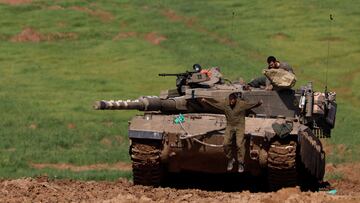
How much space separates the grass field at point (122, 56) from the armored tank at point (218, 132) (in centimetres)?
383

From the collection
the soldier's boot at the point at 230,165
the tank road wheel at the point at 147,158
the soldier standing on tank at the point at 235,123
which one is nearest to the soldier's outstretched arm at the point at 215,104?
the soldier standing on tank at the point at 235,123

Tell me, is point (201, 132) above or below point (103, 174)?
above

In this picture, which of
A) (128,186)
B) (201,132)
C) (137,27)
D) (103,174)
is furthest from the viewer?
(137,27)

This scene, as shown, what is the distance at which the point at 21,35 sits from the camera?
50375 mm

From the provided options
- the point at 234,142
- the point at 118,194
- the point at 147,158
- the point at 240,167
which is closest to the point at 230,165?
the point at 240,167

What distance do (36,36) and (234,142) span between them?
3484 cm

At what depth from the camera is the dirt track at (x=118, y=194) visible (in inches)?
552

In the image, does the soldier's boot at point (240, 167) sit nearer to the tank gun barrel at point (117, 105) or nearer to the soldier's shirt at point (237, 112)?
the soldier's shirt at point (237, 112)

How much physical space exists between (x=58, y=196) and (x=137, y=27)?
122 feet

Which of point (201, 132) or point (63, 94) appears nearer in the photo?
point (201, 132)

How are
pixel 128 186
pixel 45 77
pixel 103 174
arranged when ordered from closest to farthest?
pixel 128 186 → pixel 103 174 → pixel 45 77

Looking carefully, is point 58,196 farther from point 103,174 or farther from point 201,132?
point 103,174

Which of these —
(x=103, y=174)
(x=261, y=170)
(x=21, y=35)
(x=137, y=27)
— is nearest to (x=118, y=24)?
(x=137, y=27)

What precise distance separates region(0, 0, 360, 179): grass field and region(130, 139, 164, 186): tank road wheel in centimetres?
380
